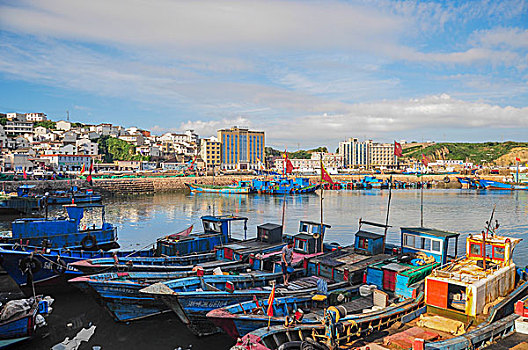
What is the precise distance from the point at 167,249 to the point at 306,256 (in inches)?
300

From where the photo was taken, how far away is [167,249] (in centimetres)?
1986

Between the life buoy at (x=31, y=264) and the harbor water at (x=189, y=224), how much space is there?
157cm

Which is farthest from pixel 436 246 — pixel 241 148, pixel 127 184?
pixel 241 148

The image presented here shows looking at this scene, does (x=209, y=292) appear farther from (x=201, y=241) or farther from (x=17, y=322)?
(x=201, y=241)

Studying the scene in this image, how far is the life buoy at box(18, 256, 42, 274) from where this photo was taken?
16594mm

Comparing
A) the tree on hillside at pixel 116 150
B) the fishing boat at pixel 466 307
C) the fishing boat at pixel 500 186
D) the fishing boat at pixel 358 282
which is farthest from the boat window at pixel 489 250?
the tree on hillside at pixel 116 150

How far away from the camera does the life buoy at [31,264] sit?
653 inches

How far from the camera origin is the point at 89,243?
76.5 ft

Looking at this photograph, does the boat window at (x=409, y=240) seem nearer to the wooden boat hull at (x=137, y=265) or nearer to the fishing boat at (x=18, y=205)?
the wooden boat hull at (x=137, y=265)

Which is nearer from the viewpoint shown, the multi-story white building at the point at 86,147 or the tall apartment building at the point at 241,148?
the multi-story white building at the point at 86,147

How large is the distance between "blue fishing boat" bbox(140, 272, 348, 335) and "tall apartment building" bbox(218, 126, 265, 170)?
121m

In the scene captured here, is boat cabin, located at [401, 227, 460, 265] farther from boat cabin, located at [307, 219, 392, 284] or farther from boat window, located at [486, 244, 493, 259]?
boat window, located at [486, 244, 493, 259]

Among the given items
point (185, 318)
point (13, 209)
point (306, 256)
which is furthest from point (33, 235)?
point (13, 209)

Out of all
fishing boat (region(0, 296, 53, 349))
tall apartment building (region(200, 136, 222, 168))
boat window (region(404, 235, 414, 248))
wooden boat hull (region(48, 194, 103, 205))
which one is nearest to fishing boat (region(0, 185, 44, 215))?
wooden boat hull (region(48, 194, 103, 205))
